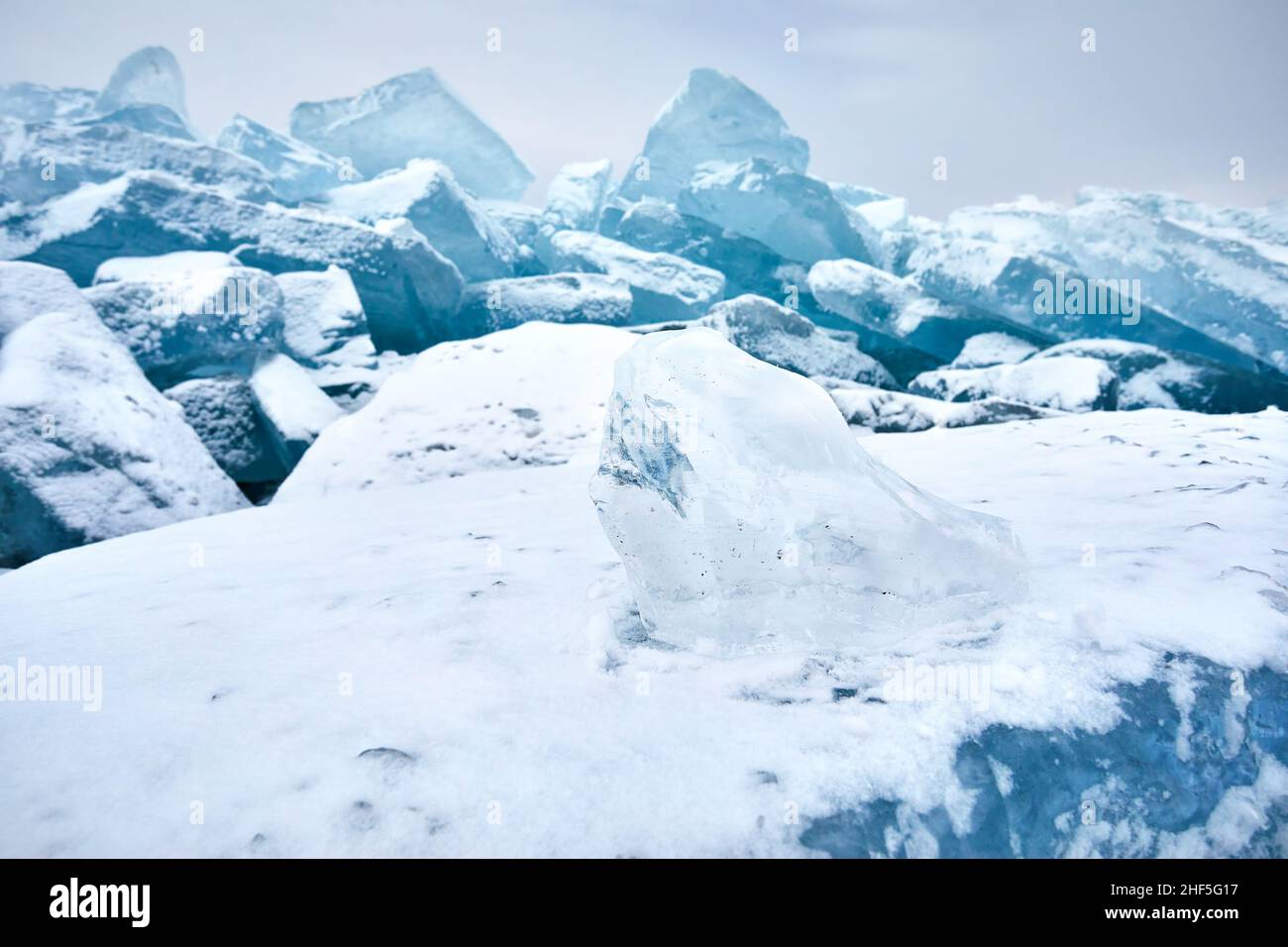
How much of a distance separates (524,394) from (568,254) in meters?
13.9

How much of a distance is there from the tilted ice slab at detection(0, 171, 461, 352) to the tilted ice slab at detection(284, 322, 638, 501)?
284 inches

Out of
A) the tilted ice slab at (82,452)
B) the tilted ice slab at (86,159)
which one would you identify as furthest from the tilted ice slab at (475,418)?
the tilted ice slab at (86,159)

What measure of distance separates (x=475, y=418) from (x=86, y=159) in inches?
564

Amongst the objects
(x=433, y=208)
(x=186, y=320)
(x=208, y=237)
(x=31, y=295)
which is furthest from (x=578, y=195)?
(x=31, y=295)

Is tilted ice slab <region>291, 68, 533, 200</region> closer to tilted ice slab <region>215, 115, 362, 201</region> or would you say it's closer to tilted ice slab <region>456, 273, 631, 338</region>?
tilted ice slab <region>215, 115, 362, 201</region>

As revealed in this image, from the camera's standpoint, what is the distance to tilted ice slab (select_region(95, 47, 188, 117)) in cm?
2261

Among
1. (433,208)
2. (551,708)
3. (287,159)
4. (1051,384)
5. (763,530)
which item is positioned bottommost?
(1051,384)

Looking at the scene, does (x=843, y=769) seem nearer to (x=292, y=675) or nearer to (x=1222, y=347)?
(x=292, y=675)

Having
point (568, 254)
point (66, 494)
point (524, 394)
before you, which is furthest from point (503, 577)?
point (568, 254)

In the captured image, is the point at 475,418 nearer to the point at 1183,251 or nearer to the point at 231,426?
the point at 231,426

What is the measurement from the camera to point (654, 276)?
1652cm

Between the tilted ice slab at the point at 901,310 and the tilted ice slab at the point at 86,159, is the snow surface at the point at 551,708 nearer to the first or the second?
the tilted ice slab at the point at 901,310

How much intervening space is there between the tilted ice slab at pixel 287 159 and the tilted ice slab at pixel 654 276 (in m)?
8.96

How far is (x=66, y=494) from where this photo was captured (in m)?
3.57
